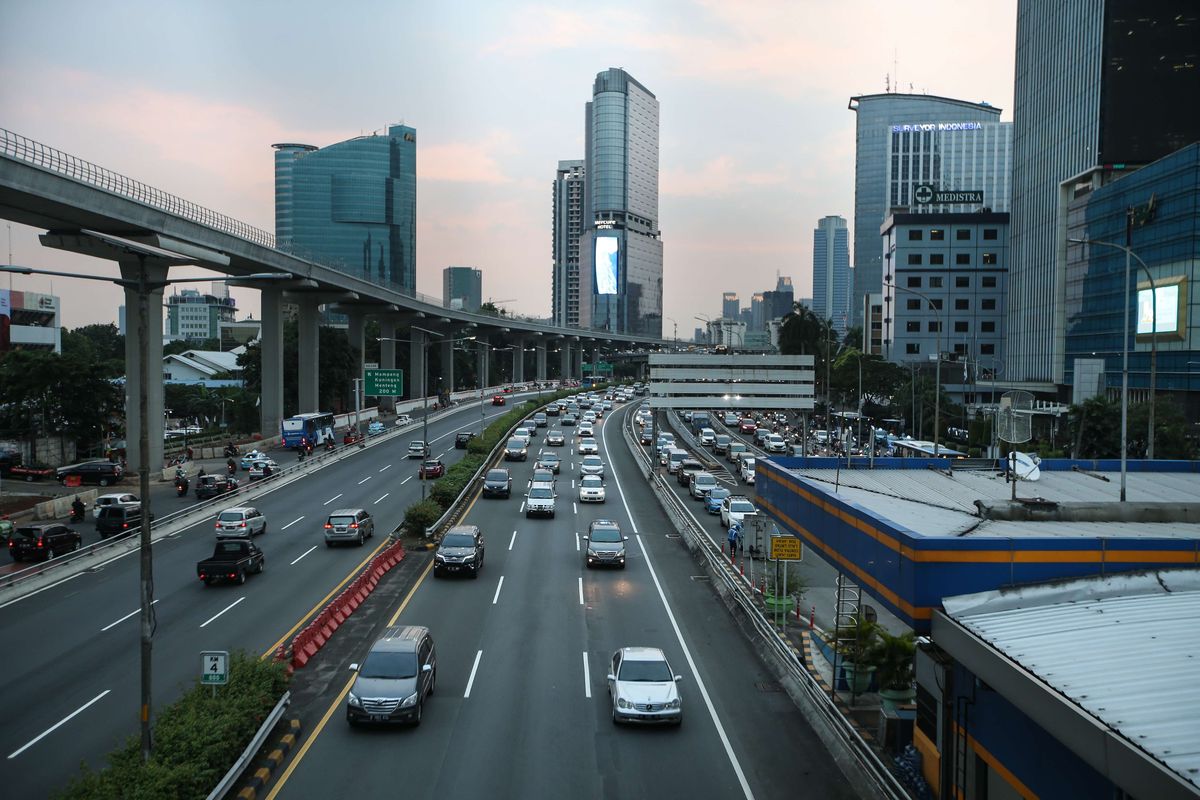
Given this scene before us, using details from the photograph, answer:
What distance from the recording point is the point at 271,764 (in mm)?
15500

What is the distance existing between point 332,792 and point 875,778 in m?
9.15

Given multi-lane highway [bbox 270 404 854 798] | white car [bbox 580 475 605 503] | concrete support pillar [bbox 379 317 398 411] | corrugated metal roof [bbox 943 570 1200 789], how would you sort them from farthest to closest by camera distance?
concrete support pillar [bbox 379 317 398 411]
white car [bbox 580 475 605 503]
multi-lane highway [bbox 270 404 854 798]
corrugated metal roof [bbox 943 570 1200 789]

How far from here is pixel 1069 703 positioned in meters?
9.43

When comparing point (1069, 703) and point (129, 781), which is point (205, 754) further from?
point (1069, 703)

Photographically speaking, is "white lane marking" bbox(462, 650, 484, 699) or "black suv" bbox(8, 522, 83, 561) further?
"black suv" bbox(8, 522, 83, 561)

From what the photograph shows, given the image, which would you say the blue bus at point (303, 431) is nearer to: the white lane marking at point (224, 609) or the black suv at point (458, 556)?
the black suv at point (458, 556)

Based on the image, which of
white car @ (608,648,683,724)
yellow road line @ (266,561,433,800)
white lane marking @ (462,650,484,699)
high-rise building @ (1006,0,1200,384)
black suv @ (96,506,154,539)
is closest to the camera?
yellow road line @ (266,561,433,800)

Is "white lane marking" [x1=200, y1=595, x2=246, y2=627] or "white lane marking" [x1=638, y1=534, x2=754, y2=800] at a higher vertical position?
"white lane marking" [x1=638, y1=534, x2=754, y2=800]

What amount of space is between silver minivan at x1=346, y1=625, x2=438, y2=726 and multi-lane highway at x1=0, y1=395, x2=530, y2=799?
416 cm

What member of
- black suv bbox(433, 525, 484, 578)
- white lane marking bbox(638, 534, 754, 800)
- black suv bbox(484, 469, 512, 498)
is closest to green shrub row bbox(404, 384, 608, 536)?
black suv bbox(484, 469, 512, 498)

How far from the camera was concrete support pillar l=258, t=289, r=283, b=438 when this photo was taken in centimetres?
7388

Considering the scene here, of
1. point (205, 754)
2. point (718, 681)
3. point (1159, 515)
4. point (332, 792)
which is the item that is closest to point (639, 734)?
A: point (718, 681)

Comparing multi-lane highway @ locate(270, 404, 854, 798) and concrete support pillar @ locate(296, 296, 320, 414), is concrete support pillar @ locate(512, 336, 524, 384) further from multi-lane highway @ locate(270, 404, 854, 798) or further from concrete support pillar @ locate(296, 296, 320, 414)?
multi-lane highway @ locate(270, 404, 854, 798)

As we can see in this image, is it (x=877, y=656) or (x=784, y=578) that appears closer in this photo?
(x=877, y=656)
